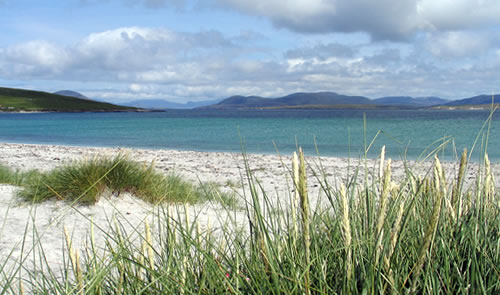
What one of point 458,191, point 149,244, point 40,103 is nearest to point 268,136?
point 458,191

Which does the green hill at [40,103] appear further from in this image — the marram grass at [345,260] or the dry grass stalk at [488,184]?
the dry grass stalk at [488,184]

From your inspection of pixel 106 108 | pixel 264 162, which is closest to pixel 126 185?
pixel 264 162

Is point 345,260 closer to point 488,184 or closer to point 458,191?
point 458,191

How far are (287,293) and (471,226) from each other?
32.8 inches

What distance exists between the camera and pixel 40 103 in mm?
131250

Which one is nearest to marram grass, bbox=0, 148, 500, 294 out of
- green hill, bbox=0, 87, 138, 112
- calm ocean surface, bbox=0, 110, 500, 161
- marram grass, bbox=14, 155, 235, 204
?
calm ocean surface, bbox=0, 110, 500, 161

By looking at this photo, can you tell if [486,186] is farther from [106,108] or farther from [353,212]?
[106,108]

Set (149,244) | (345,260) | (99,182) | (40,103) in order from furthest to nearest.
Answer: (40,103), (99,182), (149,244), (345,260)

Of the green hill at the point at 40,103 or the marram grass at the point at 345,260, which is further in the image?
the green hill at the point at 40,103

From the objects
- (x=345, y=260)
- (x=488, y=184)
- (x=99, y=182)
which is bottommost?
(x=99, y=182)

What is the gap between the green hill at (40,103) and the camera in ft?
394

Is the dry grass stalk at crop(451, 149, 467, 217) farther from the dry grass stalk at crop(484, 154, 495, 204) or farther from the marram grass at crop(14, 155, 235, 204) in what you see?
the marram grass at crop(14, 155, 235, 204)

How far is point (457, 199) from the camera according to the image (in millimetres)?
1941

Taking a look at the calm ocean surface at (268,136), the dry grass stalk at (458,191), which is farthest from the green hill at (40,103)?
the dry grass stalk at (458,191)
